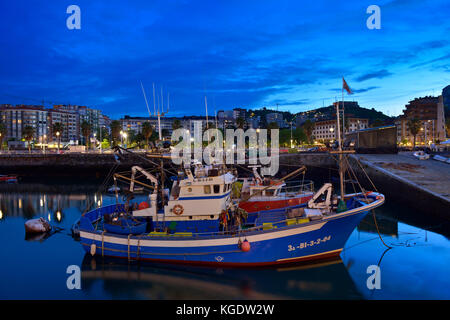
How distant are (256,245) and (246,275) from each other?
4.51ft

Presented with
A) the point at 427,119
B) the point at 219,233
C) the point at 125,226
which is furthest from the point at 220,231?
the point at 427,119

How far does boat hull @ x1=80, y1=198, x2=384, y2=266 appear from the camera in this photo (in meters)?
13.3

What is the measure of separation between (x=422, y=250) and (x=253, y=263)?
30.3 feet

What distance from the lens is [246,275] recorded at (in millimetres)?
13352

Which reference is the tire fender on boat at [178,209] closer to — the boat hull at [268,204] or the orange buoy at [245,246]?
the orange buoy at [245,246]

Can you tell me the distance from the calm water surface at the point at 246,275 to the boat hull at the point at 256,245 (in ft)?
1.60

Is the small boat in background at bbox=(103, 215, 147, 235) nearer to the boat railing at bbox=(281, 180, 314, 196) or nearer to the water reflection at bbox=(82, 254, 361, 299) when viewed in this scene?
the water reflection at bbox=(82, 254, 361, 299)

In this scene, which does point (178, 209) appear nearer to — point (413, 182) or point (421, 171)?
point (413, 182)

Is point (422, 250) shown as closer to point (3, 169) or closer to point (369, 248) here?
point (369, 248)

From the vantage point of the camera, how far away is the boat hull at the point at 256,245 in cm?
1330

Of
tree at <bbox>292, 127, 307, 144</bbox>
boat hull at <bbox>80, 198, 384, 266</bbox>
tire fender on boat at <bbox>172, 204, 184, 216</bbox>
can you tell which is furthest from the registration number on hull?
tree at <bbox>292, 127, 307, 144</bbox>

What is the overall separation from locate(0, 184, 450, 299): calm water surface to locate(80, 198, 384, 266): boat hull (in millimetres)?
488
